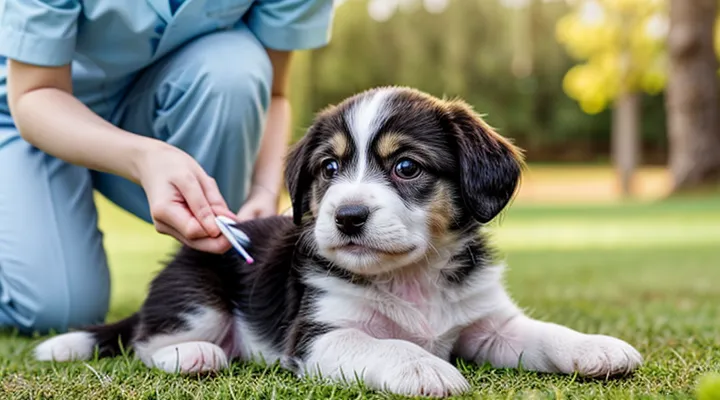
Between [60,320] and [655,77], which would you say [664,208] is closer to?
[60,320]

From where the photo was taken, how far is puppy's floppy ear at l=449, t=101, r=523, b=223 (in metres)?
2.66

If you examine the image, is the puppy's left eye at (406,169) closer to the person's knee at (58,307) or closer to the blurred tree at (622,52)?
the person's knee at (58,307)

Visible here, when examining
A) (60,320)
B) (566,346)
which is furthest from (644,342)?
(60,320)

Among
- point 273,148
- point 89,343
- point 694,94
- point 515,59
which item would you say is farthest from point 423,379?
point 515,59

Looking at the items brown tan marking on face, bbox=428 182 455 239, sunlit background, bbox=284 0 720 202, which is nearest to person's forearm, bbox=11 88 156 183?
brown tan marking on face, bbox=428 182 455 239

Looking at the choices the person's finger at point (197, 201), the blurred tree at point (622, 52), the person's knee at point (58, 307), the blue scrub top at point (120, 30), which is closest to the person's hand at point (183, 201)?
the person's finger at point (197, 201)

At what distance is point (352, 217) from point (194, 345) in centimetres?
76

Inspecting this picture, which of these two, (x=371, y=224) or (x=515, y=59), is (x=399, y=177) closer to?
(x=371, y=224)

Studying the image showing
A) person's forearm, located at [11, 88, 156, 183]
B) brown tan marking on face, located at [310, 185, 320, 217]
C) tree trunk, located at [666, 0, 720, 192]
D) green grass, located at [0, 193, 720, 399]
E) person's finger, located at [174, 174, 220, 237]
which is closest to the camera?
green grass, located at [0, 193, 720, 399]

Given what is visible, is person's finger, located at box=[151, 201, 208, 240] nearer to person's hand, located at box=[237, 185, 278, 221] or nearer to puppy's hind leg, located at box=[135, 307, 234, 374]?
puppy's hind leg, located at box=[135, 307, 234, 374]

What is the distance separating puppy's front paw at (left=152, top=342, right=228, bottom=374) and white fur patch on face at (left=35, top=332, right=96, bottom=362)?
38cm

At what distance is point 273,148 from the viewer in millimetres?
4008

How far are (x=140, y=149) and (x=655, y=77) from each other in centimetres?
2971

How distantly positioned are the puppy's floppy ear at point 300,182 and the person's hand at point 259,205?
1.93 ft
